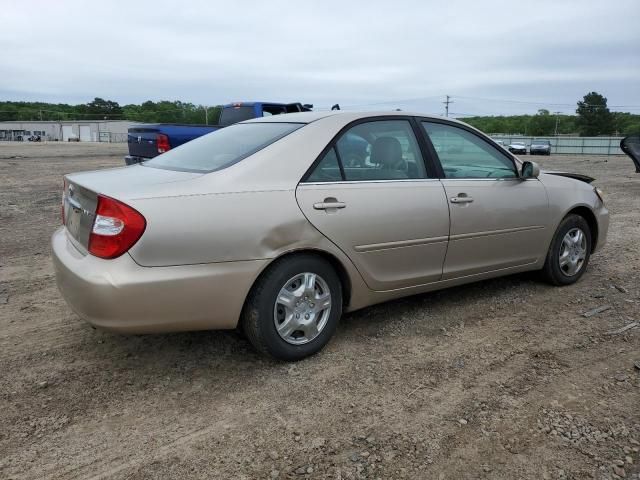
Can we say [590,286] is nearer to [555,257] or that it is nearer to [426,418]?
[555,257]

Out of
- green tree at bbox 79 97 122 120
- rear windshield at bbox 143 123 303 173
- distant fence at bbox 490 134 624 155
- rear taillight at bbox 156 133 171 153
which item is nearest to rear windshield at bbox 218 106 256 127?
rear taillight at bbox 156 133 171 153

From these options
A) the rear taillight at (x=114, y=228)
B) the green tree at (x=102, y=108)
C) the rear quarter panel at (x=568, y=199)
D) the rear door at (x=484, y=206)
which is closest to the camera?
the rear taillight at (x=114, y=228)

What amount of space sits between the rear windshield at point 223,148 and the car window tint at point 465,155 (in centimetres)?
117

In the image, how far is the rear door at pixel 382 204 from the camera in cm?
334

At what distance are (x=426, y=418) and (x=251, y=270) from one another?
1227 millimetres

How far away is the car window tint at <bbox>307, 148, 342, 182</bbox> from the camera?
336 cm

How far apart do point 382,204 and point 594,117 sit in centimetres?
8809

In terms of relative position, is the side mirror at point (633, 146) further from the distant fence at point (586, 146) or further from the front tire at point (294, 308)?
the distant fence at point (586, 146)

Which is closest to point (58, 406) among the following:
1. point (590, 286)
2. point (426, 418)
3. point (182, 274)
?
point (182, 274)

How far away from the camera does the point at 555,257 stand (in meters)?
4.73

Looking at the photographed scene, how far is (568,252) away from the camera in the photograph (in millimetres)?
4844

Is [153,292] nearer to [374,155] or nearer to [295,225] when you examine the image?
[295,225]

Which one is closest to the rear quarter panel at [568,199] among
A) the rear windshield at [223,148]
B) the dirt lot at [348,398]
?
the dirt lot at [348,398]

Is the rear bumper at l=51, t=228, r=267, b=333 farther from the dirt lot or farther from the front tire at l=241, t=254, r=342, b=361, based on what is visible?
the dirt lot
